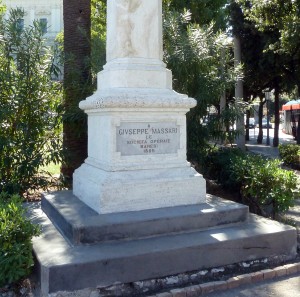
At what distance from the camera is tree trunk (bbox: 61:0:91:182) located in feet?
26.6

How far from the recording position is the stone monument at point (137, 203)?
433 cm

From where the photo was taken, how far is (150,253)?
4.37 meters

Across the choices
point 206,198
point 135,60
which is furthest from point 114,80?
point 206,198

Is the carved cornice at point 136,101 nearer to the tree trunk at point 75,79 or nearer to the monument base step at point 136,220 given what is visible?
the monument base step at point 136,220

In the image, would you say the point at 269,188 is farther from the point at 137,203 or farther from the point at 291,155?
the point at 291,155

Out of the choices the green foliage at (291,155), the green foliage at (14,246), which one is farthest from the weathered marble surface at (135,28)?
the green foliage at (291,155)

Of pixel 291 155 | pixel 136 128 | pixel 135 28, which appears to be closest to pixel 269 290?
pixel 136 128

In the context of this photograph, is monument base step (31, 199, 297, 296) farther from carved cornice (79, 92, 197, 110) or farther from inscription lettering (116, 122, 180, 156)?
carved cornice (79, 92, 197, 110)

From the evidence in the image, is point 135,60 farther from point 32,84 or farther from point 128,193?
point 32,84

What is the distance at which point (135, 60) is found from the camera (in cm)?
583

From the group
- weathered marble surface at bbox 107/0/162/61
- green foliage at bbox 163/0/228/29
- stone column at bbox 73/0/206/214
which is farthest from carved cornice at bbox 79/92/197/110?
green foliage at bbox 163/0/228/29

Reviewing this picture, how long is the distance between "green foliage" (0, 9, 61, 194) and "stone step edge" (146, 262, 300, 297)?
4.14 m

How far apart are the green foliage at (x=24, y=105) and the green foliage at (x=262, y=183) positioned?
3.27 meters

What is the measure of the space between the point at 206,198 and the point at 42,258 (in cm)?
272
